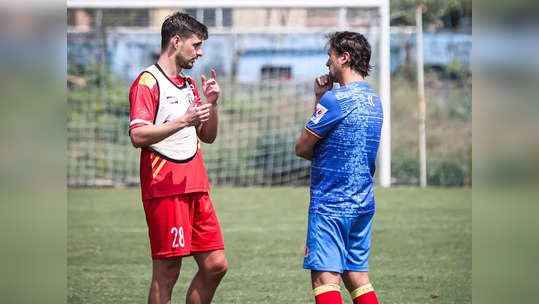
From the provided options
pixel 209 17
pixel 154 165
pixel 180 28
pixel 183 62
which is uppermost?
pixel 209 17

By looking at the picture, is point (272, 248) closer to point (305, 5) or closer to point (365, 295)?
point (365, 295)

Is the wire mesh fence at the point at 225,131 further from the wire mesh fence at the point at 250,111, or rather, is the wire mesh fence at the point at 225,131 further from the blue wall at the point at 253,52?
the blue wall at the point at 253,52

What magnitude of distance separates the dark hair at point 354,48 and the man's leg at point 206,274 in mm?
1507

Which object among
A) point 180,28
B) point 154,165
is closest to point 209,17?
point 180,28

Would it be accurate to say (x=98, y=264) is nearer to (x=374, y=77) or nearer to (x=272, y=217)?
(x=272, y=217)

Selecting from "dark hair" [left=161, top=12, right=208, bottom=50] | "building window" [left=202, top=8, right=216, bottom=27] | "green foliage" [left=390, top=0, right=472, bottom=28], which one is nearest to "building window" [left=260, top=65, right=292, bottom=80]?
"building window" [left=202, top=8, right=216, bottom=27]

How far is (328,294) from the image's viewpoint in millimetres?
4172

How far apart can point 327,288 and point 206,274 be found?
90 cm

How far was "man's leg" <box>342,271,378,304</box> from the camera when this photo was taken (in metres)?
4.37

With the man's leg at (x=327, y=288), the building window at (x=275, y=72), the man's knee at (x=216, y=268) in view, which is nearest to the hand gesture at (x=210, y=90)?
the man's knee at (x=216, y=268)

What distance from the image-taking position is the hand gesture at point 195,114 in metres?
→ 4.09
